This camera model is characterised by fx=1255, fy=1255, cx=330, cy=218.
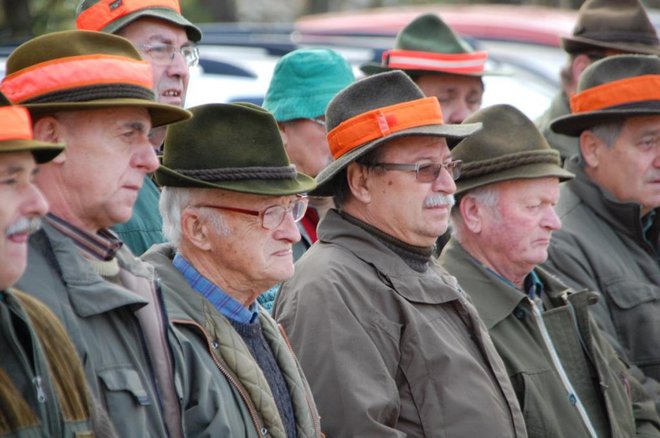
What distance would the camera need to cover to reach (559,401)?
5.18 metres

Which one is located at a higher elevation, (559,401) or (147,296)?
(147,296)

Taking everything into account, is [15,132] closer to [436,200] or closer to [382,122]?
[382,122]

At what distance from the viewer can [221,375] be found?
3926 mm

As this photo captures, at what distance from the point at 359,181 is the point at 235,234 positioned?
90 cm

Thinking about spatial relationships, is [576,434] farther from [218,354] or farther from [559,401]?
[218,354]

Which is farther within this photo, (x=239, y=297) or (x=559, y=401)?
(x=559, y=401)

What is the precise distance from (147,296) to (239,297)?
21.4 inches

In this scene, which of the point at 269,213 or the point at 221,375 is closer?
the point at 221,375

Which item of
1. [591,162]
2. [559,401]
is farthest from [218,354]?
[591,162]

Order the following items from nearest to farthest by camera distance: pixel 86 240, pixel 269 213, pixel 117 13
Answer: pixel 86 240 → pixel 269 213 → pixel 117 13

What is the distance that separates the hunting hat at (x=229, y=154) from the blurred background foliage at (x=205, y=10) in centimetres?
363

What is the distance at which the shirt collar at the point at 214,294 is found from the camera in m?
4.14

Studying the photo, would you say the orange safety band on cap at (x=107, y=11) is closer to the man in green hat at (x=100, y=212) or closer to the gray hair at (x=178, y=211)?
the gray hair at (x=178, y=211)

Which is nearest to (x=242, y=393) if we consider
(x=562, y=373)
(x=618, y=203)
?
(x=562, y=373)
